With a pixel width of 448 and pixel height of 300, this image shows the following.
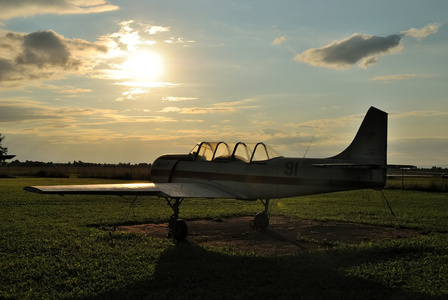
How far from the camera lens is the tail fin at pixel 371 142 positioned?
445 inches

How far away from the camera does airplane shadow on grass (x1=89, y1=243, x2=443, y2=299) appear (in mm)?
6695

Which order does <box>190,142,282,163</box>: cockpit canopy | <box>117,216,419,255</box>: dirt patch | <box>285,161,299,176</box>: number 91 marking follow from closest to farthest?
1. <box>117,216,419,255</box>: dirt patch
2. <box>285,161,299,176</box>: number 91 marking
3. <box>190,142,282,163</box>: cockpit canopy

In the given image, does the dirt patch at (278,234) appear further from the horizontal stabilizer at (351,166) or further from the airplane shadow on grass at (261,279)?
the horizontal stabilizer at (351,166)

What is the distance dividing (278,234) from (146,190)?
448 centimetres

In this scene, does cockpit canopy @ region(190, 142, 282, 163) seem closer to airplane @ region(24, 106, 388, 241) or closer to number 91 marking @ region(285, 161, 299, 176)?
airplane @ region(24, 106, 388, 241)

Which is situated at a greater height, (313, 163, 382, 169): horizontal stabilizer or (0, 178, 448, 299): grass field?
(313, 163, 382, 169): horizontal stabilizer

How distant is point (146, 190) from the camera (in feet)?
37.6

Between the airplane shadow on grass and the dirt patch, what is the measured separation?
47.2 inches

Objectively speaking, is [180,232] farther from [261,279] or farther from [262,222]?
[261,279]

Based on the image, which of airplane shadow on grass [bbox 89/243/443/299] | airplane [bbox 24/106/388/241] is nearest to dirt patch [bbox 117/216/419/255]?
airplane [bbox 24/106/388/241]

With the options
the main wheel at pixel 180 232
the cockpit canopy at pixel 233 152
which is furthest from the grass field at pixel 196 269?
the cockpit canopy at pixel 233 152

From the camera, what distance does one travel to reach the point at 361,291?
273 inches

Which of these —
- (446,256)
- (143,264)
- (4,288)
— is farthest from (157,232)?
(446,256)

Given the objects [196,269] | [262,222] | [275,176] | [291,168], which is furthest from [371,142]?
[196,269]
